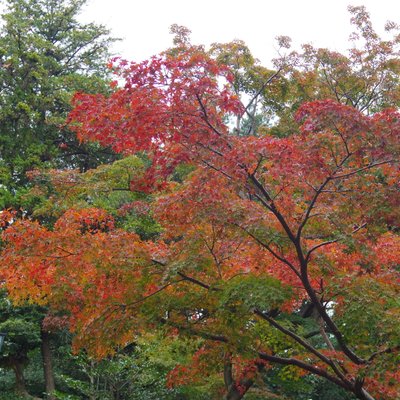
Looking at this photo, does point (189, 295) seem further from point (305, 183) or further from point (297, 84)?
point (297, 84)

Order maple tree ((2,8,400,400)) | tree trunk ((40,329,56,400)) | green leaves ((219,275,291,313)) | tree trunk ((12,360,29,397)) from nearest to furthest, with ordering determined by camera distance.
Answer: green leaves ((219,275,291,313)) < maple tree ((2,8,400,400)) < tree trunk ((40,329,56,400)) < tree trunk ((12,360,29,397))

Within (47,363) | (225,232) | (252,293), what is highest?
(225,232)

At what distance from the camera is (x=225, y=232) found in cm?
587

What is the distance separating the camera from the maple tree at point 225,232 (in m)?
5.23

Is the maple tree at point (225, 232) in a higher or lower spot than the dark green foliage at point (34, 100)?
lower

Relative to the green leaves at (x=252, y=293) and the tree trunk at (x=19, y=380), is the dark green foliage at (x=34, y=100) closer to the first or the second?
the tree trunk at (x=19, y=380)

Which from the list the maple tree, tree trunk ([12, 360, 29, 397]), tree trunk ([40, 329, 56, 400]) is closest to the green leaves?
the maple tree

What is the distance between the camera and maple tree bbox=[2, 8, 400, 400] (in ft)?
17.1

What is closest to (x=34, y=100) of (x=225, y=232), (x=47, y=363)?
(x=47, y=363)

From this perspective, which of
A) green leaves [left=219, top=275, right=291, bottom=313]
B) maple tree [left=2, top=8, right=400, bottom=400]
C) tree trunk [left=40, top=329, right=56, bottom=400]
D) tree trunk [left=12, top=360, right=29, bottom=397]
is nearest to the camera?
green leaves [left=219, top=275, right=291, bottom=313]

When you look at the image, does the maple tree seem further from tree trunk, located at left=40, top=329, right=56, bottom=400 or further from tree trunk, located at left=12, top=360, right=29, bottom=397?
tree trunk, located at left=12, top=360, right=29, bottom=397

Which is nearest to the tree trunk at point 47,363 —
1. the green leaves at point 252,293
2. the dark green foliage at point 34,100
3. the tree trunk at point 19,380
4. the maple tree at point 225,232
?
the tree trunk at point 19,380

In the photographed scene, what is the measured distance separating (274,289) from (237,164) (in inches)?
50.8

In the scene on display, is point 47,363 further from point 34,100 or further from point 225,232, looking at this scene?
point 225,232
